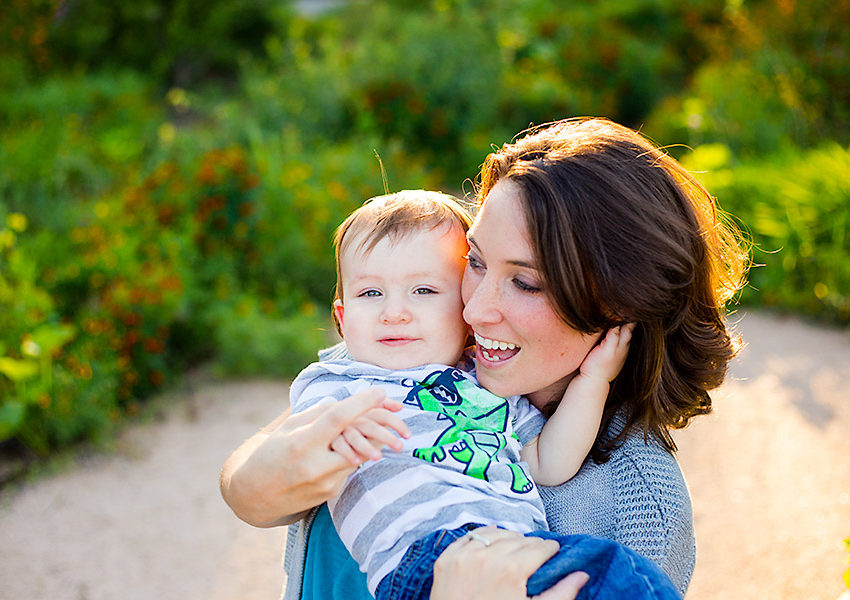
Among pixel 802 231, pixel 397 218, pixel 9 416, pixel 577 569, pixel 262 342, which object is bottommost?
pixel 802 231

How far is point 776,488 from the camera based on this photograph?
158 inches

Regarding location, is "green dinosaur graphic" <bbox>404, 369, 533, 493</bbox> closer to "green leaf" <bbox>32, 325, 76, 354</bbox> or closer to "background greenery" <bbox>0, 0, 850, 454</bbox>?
"background greenery" <bbox>0, 0, 850, 454</bbox>

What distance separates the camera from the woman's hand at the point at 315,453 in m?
1.37

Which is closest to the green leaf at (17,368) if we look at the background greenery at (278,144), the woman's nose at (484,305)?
the background greenery at (278,144)

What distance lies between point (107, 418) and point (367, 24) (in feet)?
31.5

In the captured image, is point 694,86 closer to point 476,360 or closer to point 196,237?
point 196,237

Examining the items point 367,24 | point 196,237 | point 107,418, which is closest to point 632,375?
point 107,418

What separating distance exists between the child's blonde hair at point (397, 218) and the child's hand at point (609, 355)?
16.9 inches

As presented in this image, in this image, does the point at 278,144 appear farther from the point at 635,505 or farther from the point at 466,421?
the point at 635,505

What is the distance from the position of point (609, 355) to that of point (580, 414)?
5.4 inches

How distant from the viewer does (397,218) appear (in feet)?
5.75

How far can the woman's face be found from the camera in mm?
1560

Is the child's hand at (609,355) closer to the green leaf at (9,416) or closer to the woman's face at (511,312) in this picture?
the woman's face at (511,312)

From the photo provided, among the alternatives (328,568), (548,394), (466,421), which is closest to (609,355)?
(548,394)
